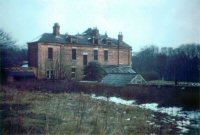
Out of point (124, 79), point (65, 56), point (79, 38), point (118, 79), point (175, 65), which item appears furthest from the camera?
point (79, 38)

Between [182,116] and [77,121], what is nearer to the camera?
[77,121]

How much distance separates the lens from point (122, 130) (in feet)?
19.5

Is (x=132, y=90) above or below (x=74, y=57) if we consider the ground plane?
below

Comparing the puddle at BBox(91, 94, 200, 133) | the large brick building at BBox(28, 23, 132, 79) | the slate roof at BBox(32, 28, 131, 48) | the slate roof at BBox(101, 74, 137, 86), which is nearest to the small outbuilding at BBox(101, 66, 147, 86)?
the slate roof at BBox(101, 74, 137, 86)

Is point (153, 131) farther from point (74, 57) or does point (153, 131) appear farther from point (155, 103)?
point (74, 57)

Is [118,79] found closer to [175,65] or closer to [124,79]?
[124,79]

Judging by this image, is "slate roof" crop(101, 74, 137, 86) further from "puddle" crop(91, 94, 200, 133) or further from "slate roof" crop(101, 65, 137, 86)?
"puddle" crop(91, 94, 200, 133)

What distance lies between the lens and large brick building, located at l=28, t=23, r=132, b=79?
21266 millimetres

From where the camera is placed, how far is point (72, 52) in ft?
76.6

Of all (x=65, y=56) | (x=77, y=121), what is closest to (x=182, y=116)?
(x=77, y=121)

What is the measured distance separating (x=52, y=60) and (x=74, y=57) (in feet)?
7.42

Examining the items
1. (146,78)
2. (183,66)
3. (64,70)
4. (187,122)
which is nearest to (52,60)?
(64,70)

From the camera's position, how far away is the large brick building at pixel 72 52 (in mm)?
21266

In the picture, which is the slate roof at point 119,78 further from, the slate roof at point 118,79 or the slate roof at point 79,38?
the slate roof at point 79,38
